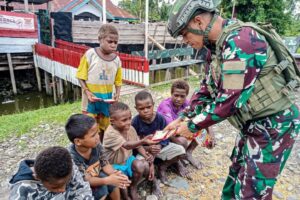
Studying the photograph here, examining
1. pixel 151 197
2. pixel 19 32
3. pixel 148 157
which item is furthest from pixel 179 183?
pixel 19 32

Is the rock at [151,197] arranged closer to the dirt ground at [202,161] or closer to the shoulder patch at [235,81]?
the dirt ground at [202,161]

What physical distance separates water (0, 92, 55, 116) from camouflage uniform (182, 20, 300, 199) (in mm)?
9318

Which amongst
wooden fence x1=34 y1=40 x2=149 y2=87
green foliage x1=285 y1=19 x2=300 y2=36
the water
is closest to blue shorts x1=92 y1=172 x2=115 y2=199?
wooden fence x1=34 y1=40 x2=149 y2=87

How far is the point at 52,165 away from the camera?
164 cm

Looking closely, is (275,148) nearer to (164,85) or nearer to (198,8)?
(198,8)

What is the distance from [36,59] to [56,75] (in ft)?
7.46

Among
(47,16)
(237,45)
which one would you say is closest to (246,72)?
(237,45)

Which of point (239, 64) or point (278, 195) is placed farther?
point (278, 195)

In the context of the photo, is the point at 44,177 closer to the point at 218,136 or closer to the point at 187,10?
the point at 187,10

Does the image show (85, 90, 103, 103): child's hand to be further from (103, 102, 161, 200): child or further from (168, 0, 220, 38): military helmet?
(168, 0, 220, 38): military helmet

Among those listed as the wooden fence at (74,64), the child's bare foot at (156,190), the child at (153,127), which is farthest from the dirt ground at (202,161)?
the wooden fence at (74,64)

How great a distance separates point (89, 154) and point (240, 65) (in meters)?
1.56

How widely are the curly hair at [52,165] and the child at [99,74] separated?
1801mm

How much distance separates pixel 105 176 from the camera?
2.37 m
